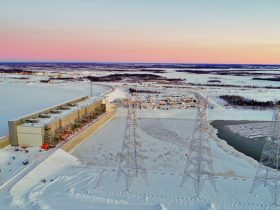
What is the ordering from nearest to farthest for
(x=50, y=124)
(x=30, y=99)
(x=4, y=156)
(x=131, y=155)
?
(x=131, y=155), (x=4, y=156), (x=50, y=124), (x=30, y=99)

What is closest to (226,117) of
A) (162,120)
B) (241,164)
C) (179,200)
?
(162,120)

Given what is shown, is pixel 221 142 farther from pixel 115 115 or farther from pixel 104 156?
pixel 115 115

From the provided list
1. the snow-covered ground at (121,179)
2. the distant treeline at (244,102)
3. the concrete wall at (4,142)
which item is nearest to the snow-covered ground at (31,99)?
the concrete wall at (4,142)

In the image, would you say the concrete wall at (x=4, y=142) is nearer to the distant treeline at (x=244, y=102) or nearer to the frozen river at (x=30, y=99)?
the frozen river at (x=30, y=99)

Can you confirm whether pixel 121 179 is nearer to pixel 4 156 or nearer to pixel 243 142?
pixel 4 156

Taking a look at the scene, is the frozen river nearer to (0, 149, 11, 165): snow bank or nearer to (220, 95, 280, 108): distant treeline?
(0, 149, 11, 165): snow bank

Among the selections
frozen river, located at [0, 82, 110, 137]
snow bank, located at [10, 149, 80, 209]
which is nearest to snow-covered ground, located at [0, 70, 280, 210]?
snow bank, located at [10, 149, 80, 209]

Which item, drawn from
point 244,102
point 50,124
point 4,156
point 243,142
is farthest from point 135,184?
point 244,102
